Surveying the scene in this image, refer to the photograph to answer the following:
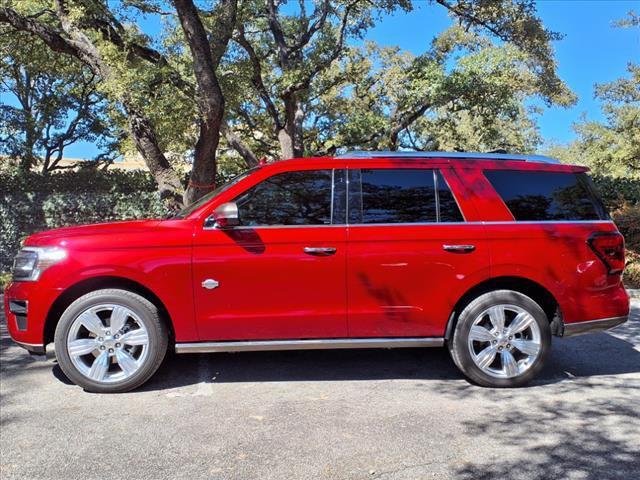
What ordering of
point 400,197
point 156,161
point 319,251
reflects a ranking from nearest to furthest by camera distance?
point 319,251
point 400,197
point 156,161

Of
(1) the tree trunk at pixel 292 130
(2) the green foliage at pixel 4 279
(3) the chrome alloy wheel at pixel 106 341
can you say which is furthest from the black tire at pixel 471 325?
(1) the tree trunk at pixel 292 130

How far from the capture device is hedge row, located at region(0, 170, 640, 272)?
1184 centimetres

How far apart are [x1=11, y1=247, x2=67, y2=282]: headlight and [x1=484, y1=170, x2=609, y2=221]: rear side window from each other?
143 inches

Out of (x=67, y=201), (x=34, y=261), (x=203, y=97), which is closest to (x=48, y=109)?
(x=67, y=201)

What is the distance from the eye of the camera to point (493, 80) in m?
12.5

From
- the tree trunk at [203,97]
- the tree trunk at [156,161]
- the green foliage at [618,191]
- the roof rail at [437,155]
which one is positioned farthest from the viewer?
the green foliage at [618,191]

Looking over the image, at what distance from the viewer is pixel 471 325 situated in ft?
14.5

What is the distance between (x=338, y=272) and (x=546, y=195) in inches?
77.8

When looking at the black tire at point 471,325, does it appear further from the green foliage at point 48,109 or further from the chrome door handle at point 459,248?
the green foliage at point 48,109

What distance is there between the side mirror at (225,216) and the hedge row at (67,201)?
8.45 meters

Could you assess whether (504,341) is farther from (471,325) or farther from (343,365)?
(343,365)

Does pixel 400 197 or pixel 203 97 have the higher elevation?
pixel 203 97

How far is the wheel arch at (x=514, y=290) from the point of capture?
4.50 metres

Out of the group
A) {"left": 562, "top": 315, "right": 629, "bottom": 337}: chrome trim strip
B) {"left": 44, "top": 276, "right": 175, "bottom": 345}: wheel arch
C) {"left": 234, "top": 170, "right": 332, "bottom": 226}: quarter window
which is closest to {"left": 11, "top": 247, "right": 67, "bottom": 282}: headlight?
{"left": 44, "top": 276, "right": 175, "bottom": 345}: wheel arch
